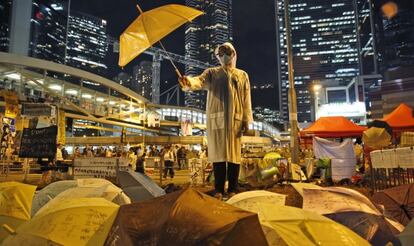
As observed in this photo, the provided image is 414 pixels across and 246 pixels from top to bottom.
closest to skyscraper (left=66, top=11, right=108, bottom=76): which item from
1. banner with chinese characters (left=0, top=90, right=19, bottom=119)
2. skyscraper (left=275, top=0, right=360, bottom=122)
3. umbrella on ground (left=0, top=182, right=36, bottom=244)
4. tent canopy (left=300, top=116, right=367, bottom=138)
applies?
skyscraper (left=275, top=0, right=360, bottom=122)

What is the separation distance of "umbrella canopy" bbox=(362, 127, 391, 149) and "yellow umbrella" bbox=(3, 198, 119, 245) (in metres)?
10.6

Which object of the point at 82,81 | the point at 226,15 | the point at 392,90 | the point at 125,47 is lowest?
the point at 125,47

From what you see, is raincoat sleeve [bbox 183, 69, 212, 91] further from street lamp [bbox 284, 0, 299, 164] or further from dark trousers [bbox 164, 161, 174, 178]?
dark trousers [bbox 164, 161, 174, 178]

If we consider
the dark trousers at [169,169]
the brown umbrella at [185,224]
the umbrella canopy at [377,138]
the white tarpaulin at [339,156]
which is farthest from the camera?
the dark trousers at [169,169]

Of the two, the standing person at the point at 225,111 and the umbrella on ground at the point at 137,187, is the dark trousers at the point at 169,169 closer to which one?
the standing person at the point at 225,111

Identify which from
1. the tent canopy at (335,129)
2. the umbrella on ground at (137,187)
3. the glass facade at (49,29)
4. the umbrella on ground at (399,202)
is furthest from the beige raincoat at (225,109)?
the glass facade at (49,29)

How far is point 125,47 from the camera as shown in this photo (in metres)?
5.68

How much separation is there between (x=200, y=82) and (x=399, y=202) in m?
3.10

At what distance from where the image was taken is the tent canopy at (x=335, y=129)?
15820 mm

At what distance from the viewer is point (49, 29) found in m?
108

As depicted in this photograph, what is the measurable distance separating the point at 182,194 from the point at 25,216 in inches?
87.9

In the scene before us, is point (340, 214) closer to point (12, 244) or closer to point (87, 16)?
point (12, 244)

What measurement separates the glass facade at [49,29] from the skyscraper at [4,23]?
16.6m

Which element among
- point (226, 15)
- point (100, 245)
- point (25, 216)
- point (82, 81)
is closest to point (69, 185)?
point (25, 216)
